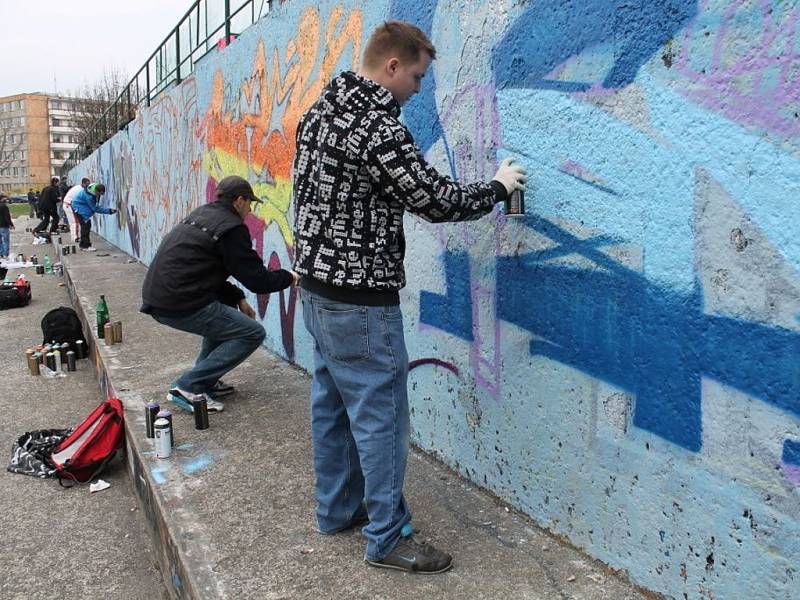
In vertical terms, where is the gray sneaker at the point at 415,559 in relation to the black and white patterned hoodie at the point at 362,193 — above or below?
below

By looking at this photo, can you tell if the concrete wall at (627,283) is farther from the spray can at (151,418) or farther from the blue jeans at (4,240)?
the blue jeans at (4,240)

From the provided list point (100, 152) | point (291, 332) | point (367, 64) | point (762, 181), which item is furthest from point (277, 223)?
point (100, 152)

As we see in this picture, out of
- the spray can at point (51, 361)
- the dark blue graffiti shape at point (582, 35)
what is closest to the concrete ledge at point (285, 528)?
the dark blue graffiti shape at point (582, 35)

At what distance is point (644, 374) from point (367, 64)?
139cm

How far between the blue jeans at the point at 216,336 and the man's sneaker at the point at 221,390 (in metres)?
0.19

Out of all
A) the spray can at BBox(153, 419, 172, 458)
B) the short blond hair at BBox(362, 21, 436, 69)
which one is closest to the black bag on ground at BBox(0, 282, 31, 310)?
the spray can at BBox(153, 419, 172, 458)

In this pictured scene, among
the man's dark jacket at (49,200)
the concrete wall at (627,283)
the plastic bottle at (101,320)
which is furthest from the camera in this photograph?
the man's dark jacket at (49,200)

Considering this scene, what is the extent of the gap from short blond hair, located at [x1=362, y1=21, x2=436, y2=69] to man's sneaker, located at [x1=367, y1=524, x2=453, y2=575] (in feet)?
5.64

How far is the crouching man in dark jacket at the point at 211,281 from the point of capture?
4.04 m

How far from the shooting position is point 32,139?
9069 centimetres

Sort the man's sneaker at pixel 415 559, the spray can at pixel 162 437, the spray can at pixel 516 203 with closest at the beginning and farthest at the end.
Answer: the man's sneaker at pixel 415 559, the spray can at pixel 516 203, the spray can at pixel 162 437

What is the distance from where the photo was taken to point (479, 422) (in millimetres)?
3104

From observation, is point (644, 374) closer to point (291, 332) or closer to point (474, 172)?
point (474, 172)

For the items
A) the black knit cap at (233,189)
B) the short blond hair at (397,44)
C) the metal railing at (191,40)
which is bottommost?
the black knit cap at (233,189)
